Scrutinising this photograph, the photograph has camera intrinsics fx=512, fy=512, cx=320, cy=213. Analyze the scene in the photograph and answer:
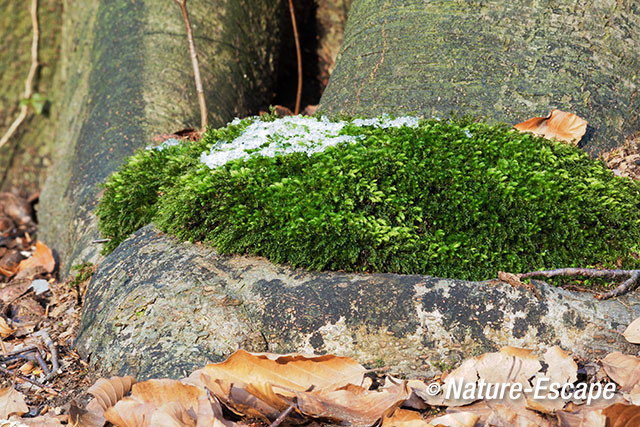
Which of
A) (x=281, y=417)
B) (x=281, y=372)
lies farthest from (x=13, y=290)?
(x=281, y=417)

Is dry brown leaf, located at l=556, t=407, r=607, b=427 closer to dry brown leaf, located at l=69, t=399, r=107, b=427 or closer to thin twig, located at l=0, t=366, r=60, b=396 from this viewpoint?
dry brown leaf, located at l=69, t=399, r=107, b=427

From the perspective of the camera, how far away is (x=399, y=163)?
2281 mm

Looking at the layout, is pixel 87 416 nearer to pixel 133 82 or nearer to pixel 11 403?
pixel 11 403

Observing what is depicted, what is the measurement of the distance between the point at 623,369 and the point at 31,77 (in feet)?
17.6

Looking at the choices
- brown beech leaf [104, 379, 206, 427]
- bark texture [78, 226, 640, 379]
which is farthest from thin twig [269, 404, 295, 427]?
bark texture [78, 226, 640, 379]

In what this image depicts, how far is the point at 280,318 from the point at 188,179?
861 mm

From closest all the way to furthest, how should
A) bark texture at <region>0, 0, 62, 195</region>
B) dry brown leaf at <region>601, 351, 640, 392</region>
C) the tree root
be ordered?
dry brown leaf at <region>601, 351, 640, 392</region> → the tree root → bark texture at <region>0, 0, 62, 195</region>

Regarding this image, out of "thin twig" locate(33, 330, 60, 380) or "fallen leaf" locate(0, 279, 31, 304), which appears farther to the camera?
"fallen leaf" locate(0, 279, 31, 304)

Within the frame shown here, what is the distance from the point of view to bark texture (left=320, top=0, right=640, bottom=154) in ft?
9.14

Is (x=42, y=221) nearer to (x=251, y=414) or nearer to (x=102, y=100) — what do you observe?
(x=102, y=100)

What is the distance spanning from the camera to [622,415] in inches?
58.3

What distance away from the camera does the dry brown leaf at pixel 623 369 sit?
179cm

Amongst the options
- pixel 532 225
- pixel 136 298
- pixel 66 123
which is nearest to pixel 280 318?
pixel 136 298

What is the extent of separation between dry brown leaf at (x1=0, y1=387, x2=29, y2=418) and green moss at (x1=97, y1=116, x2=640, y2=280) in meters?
0.91
